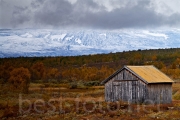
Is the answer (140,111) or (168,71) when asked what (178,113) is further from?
(168,71)

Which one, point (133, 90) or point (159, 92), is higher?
point (133, 90)

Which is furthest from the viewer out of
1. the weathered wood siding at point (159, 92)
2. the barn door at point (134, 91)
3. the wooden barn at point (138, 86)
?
the barn door at point (134, 91)

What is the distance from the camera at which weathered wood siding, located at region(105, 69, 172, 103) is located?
42.3 m

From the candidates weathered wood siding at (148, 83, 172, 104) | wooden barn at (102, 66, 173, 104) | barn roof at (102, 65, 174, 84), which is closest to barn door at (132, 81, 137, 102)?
wooden barn at (102, 66, 173, 104)

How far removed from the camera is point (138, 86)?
4256cm

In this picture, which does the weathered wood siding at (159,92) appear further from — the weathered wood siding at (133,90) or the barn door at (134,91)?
the barn door at (134,91)

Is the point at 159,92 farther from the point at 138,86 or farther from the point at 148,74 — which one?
the point at 138,86

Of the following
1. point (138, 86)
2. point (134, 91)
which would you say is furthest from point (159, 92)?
point (134, 91)

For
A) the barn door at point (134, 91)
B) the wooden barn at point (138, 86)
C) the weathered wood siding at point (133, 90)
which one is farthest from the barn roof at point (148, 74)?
the barn door at point (134, 91)

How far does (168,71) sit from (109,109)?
80.8 meters

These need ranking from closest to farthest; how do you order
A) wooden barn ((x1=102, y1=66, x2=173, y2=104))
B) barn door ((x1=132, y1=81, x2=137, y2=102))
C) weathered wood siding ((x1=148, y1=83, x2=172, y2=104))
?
wooden barn ((x1=102, y1=66, x2=173, y2=104)) < weathered wood siding ((x1=148, y1=83, x2=172, y2=104)) < barn door ((x1=132, y1=81, x2=137, y2=102))

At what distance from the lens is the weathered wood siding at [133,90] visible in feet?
139

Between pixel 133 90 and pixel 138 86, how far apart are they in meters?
0.82

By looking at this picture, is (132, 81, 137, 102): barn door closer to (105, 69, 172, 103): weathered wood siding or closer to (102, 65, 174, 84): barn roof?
(105, 69, 172, 103): weathered wood siding
